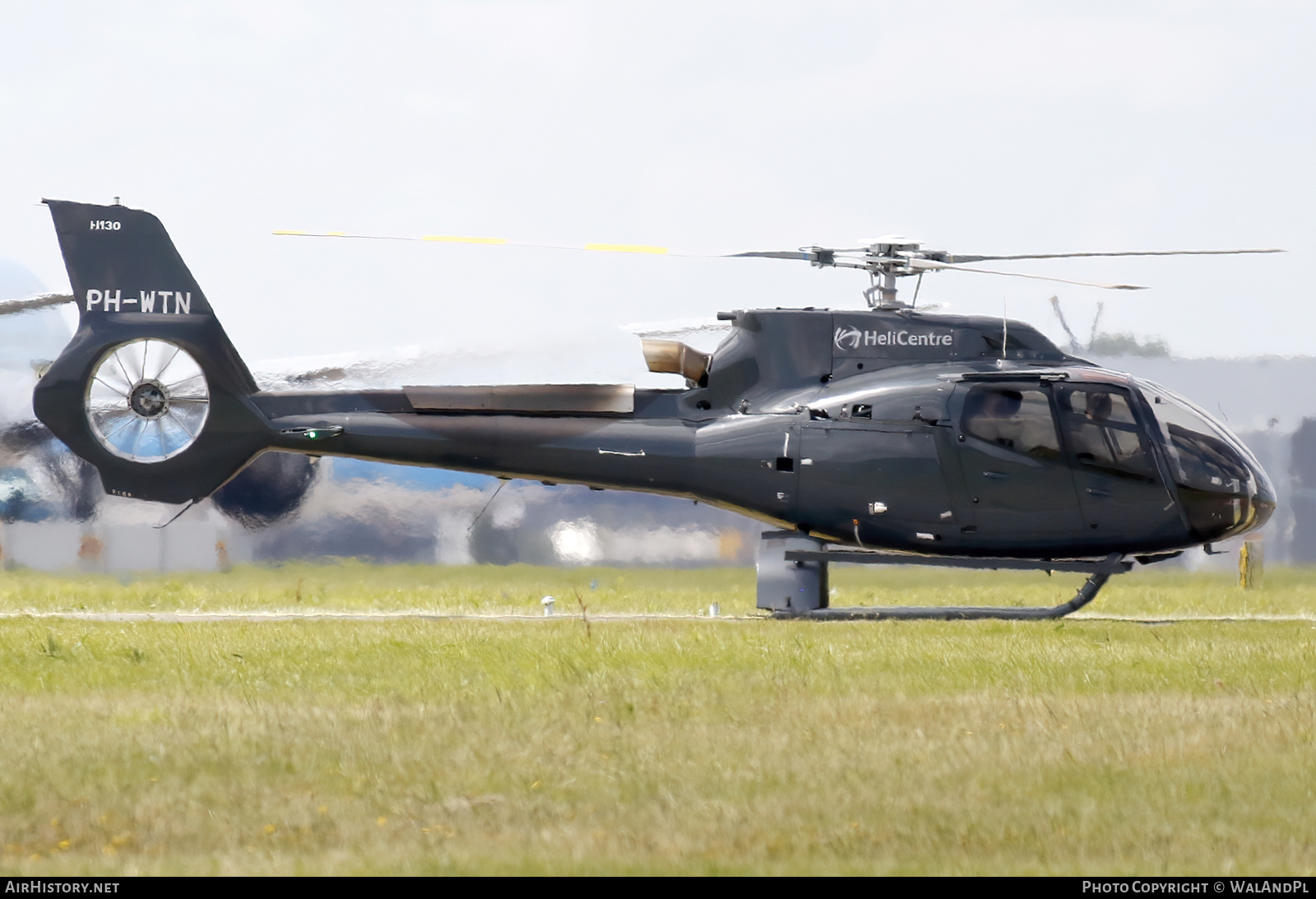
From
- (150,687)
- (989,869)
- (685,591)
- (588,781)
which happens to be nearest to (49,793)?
(588,781)

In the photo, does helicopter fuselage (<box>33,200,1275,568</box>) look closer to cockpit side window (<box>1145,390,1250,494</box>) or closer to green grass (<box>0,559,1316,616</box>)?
cockpit side window (<box>1145,390,1250,494</box>)

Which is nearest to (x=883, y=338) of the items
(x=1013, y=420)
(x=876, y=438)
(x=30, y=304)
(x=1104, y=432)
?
(x=876, y=438)

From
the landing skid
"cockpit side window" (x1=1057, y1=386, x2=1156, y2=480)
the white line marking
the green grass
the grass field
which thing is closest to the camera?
the grass field

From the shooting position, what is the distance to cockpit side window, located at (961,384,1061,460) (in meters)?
17.0

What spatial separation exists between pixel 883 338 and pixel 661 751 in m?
10.5

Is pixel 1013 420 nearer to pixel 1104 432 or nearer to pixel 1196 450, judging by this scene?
pixel 1104 432

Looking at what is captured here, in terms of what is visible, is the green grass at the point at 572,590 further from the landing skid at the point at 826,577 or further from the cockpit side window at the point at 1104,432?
the cockpit side window at the point at 1104,432

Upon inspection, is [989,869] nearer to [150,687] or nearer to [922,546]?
[150,687]

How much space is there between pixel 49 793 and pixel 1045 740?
19.1 feet

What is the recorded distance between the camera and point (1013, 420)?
56.0 ft

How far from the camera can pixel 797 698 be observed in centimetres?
1070

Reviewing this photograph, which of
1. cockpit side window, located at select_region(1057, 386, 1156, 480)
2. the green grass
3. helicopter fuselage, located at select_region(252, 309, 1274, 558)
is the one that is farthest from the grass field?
the green grass

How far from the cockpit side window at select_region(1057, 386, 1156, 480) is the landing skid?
126 centimetres

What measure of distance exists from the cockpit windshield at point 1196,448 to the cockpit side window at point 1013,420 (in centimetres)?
119
